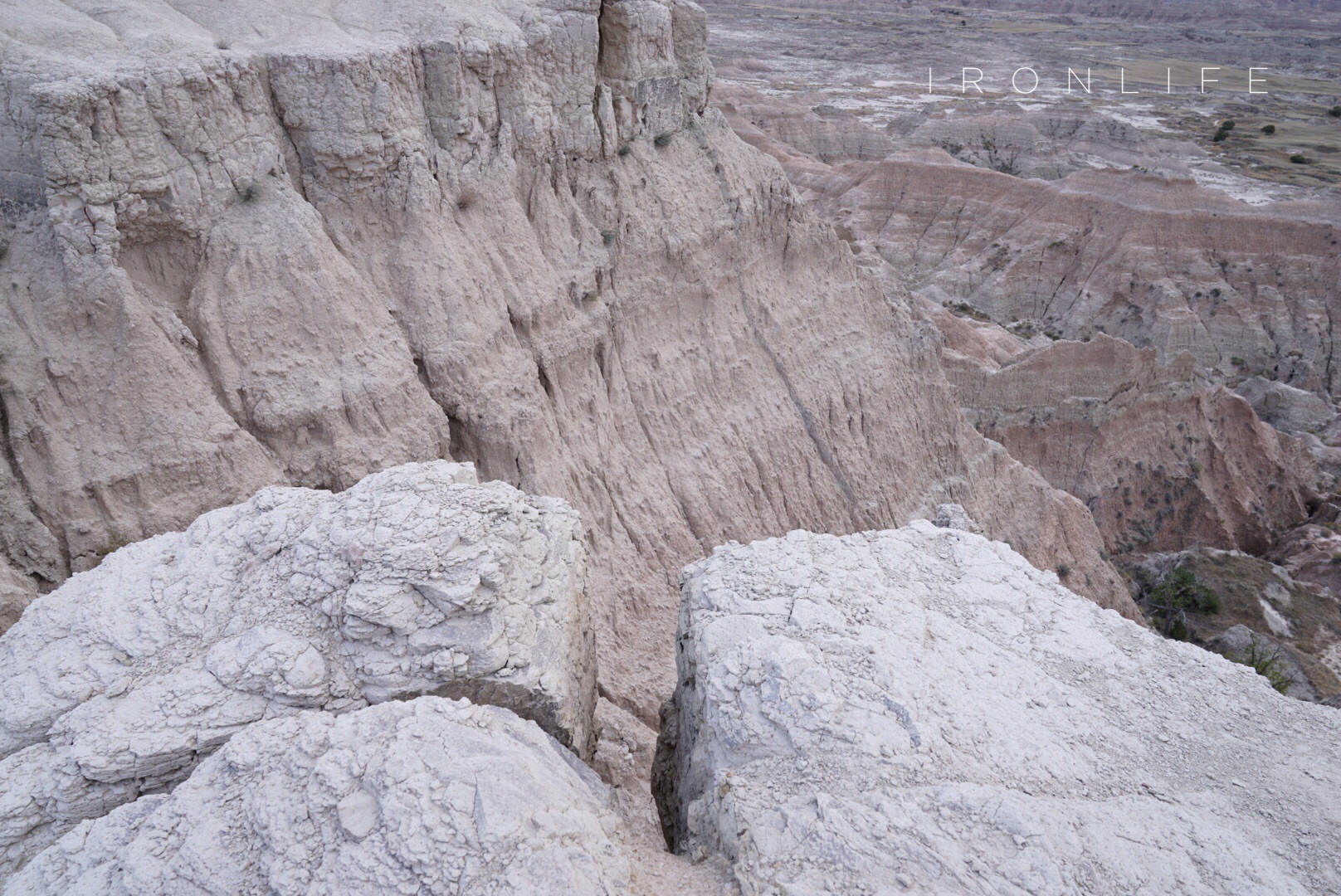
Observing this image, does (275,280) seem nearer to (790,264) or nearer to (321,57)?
(321,57)

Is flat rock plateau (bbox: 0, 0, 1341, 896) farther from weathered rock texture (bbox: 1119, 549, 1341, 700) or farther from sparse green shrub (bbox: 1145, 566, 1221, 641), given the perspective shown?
sparse green shrub (bbox: 1145, 566, 1221, 641)

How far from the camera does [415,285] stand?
39.1 ft

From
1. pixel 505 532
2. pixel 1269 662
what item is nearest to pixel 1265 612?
pixel 1269 662

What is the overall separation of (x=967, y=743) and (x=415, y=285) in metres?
9.32

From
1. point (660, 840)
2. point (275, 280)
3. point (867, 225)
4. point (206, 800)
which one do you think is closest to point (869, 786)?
point (660, 840)

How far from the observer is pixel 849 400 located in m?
18.9

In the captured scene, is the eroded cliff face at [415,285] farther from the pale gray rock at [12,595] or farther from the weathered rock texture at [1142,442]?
the weathered rock texture at [1142,442]

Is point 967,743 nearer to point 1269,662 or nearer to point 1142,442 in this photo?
point 1269,662

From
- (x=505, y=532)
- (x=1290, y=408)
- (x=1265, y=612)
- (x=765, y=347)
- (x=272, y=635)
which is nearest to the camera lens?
(x=272, y=635)

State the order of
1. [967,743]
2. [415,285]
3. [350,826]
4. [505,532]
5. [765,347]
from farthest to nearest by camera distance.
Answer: [765,347] < [415,285] < [505,532] < [967,743] < [350,826]

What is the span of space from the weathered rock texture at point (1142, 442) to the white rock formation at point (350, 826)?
79.1ft

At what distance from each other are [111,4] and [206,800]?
32.4 feet

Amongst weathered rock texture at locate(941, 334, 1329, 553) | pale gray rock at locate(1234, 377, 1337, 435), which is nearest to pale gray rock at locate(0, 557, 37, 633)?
weathered rock texture at locate(941, 334, 1329, 553)

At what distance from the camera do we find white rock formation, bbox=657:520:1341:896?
21.2 ft
